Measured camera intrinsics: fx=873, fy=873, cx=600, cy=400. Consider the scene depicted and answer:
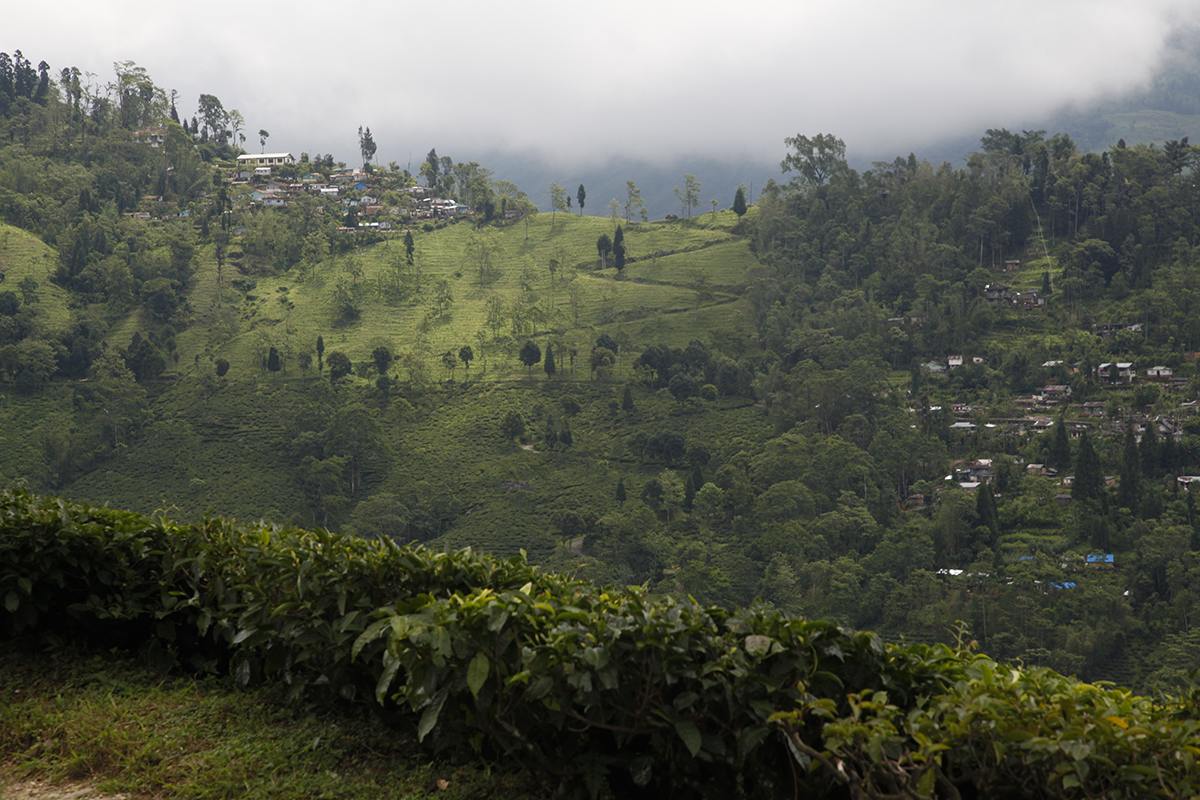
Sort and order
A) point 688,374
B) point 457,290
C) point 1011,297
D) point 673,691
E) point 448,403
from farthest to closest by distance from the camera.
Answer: point 457,290 < point 1011,297 < point 688,374 < point 448,403 < point 673,691

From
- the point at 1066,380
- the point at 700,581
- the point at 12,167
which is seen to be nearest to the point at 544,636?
the point at 700,581

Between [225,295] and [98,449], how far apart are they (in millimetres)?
15414

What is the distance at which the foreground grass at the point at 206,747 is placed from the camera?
229 cm

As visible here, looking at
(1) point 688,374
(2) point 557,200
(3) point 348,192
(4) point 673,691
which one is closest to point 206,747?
(4) point 673,691

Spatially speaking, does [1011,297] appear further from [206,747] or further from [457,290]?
[206,747]

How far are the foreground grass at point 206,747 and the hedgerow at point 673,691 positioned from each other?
0.10 meters

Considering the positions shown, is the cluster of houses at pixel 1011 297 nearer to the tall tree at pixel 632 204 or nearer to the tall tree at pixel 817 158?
the tall tree at pixel 817 158

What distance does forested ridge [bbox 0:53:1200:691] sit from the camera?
32.6 m

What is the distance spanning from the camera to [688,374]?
4678 cm

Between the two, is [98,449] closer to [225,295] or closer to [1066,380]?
[225,295]

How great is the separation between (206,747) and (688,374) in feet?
147

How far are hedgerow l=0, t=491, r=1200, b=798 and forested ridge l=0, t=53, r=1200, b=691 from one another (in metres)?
26.6

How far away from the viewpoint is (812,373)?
44219 mm

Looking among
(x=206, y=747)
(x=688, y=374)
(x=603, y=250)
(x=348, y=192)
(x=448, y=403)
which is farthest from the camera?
(x=348, y=192)
